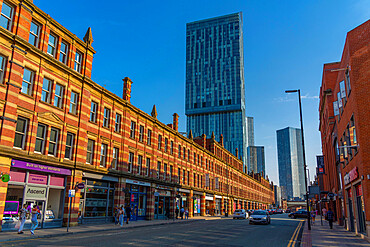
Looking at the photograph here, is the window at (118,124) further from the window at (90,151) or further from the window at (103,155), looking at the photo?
the window at (90,151)

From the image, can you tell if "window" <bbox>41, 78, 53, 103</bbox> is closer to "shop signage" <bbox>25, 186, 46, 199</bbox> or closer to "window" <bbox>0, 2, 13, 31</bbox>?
"window" <bbox>0, 2, 13, 31</bbox>

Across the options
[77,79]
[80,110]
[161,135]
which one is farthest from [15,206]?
[161,135]

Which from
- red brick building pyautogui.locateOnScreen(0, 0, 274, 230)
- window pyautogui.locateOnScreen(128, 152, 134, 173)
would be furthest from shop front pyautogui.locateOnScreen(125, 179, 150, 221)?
window pyautogui.locateOnScreen(128, 152, 134, 173)

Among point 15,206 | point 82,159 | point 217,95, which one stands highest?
point 217,95

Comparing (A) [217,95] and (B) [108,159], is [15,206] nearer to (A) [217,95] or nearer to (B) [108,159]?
(B) [108,159]

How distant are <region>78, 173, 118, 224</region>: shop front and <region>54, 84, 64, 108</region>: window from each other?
632 cm

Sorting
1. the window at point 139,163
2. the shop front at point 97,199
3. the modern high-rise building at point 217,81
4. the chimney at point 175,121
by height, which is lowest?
the shop front at point 97,199

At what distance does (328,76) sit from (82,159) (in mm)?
34788

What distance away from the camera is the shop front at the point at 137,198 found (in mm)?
31531

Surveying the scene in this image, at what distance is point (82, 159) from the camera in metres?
24.8

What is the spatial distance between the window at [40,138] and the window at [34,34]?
19.6ft

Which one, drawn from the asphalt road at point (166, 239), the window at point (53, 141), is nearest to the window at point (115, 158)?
the window at point (53, 141)

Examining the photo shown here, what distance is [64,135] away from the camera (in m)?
23.2

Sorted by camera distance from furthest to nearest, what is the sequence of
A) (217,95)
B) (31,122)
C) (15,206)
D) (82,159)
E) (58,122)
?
(217,95) < (82,159) < (58,122) < (31,122) < (15,206)
